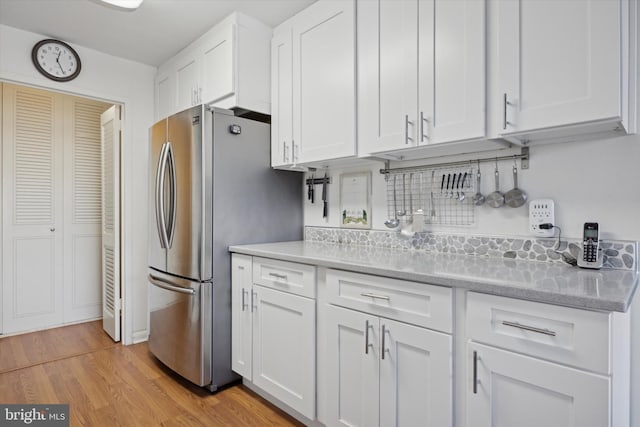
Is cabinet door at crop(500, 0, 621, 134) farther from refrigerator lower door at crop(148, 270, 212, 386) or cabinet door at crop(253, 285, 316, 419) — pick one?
refrigerator lower door at crop(148, 270, 212, 386)

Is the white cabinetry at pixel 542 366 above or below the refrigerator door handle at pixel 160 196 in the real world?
below

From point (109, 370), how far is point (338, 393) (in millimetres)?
1795

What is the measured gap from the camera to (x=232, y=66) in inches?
89.0

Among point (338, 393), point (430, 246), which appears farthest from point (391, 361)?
point (430, 246)

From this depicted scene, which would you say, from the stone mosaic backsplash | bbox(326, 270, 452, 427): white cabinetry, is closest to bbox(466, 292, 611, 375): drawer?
bbox(326, 270, 452, 427): white cabinetry

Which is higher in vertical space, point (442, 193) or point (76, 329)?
point (442, 193)

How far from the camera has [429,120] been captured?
5.08 ft

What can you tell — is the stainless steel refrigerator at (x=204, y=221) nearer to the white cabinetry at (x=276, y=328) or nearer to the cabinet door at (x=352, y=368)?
the white cabinetry at (x=276, y=328)

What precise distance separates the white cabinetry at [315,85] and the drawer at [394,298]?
2.38 ft

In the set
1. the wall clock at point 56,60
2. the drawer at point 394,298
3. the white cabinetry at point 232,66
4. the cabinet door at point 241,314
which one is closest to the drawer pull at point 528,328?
the drawer at point 394,298

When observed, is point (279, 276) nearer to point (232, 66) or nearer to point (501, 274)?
point (501, 274)

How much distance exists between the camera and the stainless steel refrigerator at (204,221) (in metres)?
2.07

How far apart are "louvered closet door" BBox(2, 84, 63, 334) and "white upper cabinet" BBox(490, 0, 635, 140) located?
3.82 metres

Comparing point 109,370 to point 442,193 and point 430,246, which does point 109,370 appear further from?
point 442,193
